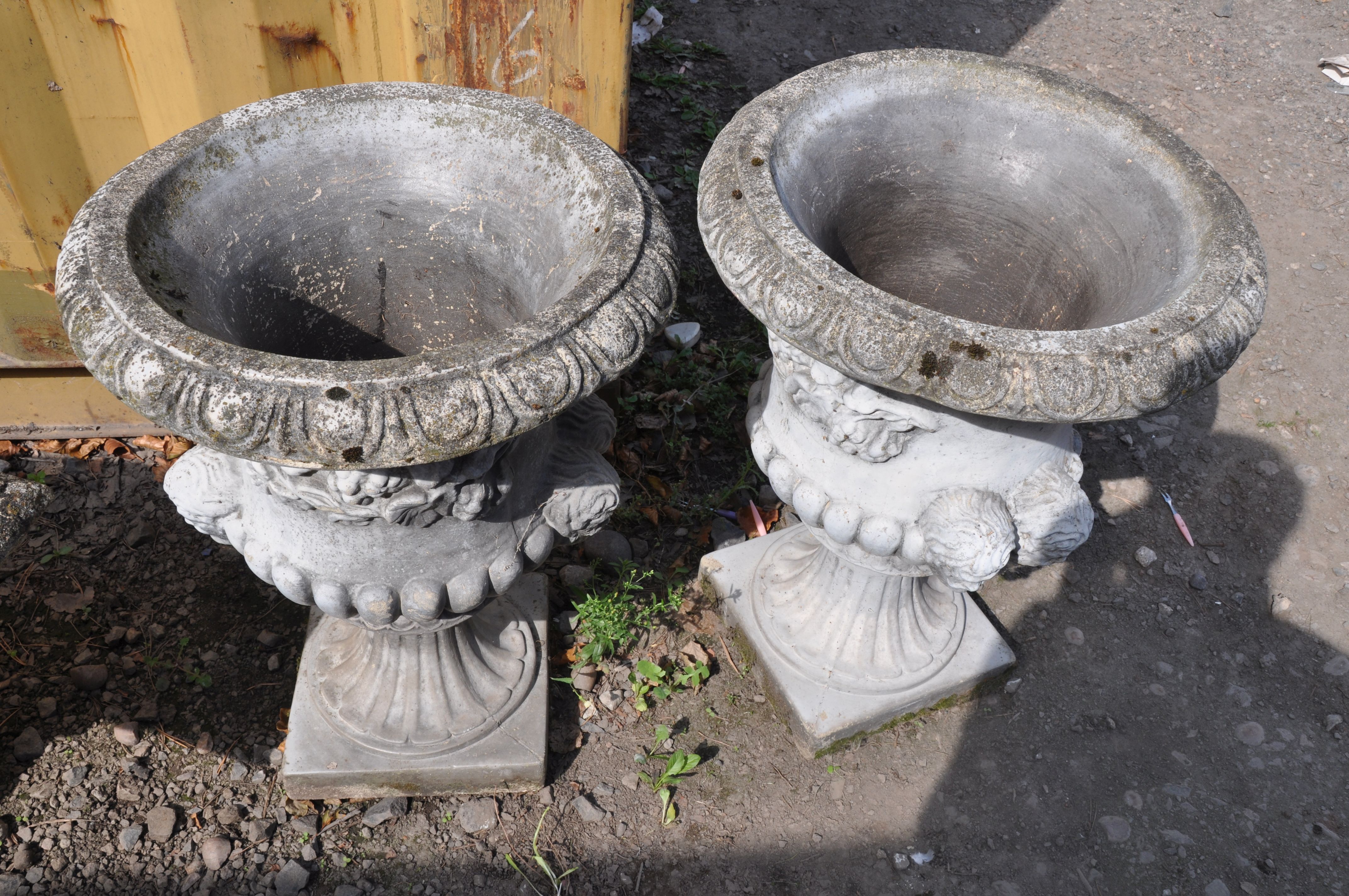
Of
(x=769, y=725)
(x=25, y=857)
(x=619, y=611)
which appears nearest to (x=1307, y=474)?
(x=769, y=725)

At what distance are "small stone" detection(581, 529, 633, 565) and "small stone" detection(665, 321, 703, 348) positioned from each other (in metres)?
0.89

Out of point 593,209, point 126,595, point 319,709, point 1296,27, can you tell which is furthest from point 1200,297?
point 1296,27

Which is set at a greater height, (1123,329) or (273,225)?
(1123,329)

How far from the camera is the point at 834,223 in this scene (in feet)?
7.28

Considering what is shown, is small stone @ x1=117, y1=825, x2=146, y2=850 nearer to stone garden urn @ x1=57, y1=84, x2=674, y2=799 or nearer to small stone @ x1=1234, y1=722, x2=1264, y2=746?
stone garden urn @ x1=57, y1=84, x2=674, y2=799

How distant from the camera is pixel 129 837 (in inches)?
87.7

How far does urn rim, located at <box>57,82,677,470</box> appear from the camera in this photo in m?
1.36

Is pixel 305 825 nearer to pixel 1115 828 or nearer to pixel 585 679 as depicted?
pixel 585 679

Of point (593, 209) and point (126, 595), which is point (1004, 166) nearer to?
point (593, 209)

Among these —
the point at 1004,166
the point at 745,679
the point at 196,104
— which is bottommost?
the point at 745,679

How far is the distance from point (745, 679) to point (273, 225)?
5.61 ft

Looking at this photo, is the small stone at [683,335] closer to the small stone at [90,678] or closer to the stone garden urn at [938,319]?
the stone garden urn at [938,319]

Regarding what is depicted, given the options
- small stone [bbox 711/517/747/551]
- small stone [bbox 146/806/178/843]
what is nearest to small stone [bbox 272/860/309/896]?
small stone [bbox 146/806/178/843]

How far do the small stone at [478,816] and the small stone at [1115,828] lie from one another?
1577 millimetres
